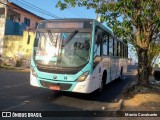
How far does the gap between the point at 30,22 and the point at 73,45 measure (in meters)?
41.3

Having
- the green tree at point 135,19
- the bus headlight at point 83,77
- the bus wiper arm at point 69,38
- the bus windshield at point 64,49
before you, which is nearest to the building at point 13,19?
the green tree at point 135,19

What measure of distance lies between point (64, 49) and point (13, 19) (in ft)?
118

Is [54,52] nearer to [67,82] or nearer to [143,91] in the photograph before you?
[67,82]

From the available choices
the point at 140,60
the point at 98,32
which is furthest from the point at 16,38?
the point at 98,32

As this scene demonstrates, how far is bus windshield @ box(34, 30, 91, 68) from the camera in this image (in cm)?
1119

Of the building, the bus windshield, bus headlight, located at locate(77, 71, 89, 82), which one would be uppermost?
the building

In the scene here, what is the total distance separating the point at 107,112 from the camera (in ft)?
32.8

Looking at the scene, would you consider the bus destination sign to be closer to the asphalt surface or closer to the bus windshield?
the bus windshield

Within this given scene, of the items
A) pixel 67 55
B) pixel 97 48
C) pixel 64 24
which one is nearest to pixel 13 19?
pixel 64 24

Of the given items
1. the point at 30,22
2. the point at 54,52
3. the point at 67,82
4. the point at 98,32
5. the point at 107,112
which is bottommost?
the point at 107,112

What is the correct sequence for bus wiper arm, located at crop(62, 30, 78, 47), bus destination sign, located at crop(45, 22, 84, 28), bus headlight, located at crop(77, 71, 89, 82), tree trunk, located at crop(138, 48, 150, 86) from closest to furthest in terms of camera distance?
1. bus headlight, located at crop(77, 71, 89, 82)
2. bus wiper arm, located at crop(62, 30, 78, 47)
3. bus destination sign, located at crop(45, 22, 84, 28)
4. tree trunk, located at crop(138, 48, 150, 86)

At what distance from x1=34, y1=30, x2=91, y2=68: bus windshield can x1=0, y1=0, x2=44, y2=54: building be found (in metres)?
25.0

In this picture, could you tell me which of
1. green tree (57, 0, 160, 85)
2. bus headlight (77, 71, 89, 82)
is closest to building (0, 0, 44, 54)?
green tree (57, 0, 160, 85)

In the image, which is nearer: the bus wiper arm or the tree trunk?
the bus wiper arm
